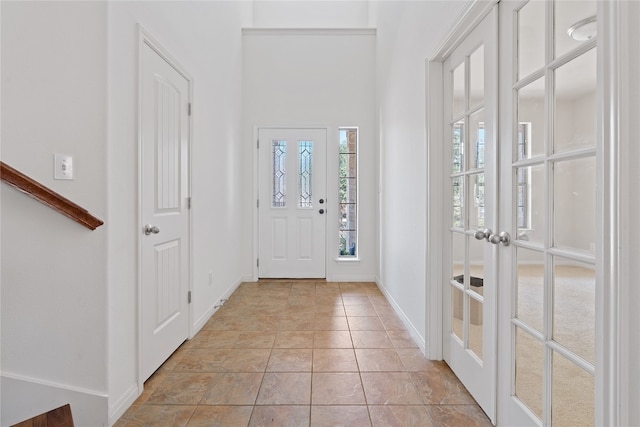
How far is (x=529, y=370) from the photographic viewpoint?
51.8 inches

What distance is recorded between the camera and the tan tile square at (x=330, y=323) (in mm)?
2750

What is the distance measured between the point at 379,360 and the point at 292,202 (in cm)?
258

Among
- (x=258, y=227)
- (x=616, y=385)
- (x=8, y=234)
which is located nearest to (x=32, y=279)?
(x=8, y=234)

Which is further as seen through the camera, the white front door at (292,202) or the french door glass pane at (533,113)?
the white front door at (292,202)

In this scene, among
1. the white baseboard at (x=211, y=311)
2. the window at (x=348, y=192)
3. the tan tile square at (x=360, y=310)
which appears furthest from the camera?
the window at (x=348, y=192)

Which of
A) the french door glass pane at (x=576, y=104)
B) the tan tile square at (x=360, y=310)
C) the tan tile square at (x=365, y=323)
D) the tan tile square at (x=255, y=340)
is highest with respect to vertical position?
the french door glass pane at (x=576, y=104)

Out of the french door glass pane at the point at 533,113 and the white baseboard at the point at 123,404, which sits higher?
the french door glass pane at the point at 533,113

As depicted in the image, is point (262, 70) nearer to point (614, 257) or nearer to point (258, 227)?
point (258, 227)

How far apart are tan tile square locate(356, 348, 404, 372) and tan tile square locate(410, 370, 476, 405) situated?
0.14 metres

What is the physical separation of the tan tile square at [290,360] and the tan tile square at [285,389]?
0.06m

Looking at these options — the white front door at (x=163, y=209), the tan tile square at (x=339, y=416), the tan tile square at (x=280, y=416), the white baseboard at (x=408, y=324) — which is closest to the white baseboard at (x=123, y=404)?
the white front door at (x=163, y=209)

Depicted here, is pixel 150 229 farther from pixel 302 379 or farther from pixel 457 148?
pixel 457 148

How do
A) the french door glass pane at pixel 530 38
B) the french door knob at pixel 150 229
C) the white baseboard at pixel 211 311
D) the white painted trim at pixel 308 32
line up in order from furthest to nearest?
the white painted trim at pixel 308 32
the white baseboard at pixel 211 311
the french door knob at pixel 150 229
the french door glass pane at pixel 530 38

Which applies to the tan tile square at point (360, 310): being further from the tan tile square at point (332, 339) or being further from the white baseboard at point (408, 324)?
the tan tile square at point (332, 339)
